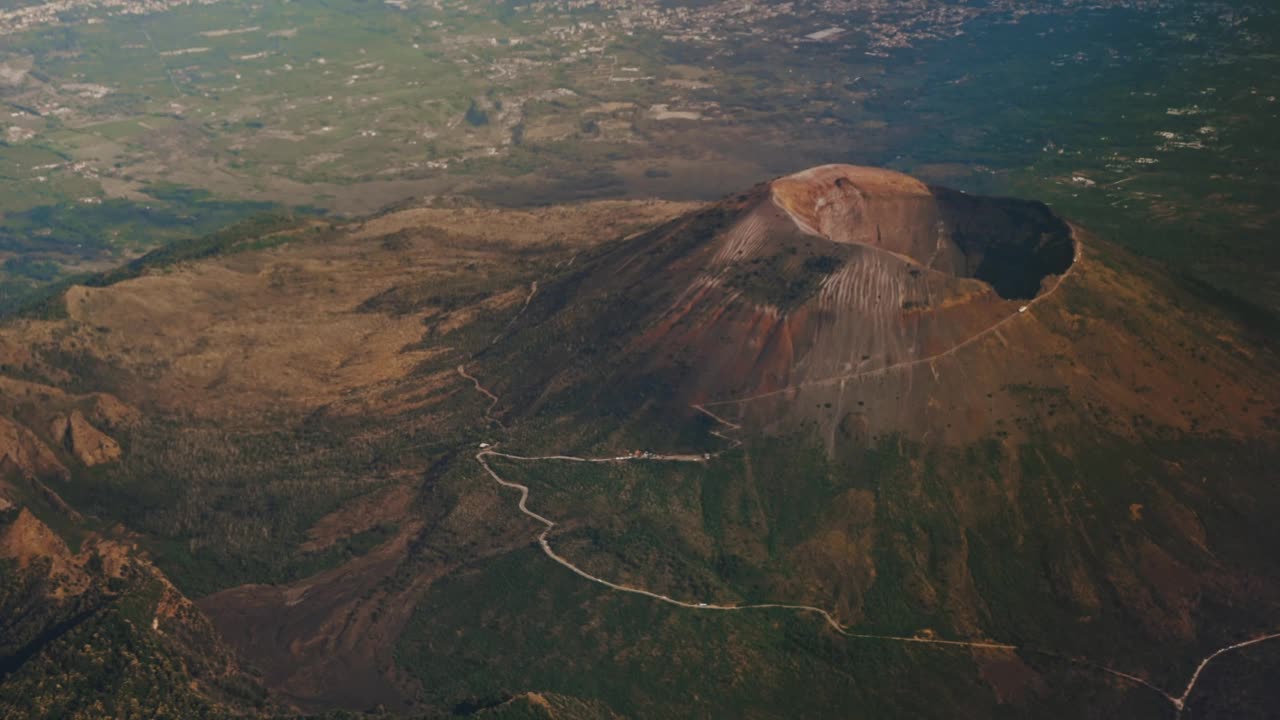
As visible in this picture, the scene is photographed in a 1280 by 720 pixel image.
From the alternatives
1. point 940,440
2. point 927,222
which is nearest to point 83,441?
point 940,440

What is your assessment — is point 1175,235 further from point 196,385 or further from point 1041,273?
point 196,385

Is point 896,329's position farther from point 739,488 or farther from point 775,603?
point 775,603

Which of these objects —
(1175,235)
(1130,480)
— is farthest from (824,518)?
(1175,235)

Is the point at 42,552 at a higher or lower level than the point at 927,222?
lower

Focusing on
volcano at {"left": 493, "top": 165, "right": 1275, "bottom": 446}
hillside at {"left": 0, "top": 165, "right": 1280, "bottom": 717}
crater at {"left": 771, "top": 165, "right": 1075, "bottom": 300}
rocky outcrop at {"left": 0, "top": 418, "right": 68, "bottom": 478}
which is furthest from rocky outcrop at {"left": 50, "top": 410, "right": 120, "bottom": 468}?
crater at {"left": 771, "top": 165, "right": 1075, "bottom": 300}

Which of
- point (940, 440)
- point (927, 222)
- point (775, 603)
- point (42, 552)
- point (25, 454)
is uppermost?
point (927, 222)

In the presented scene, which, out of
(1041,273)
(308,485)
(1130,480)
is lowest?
(308,485)
